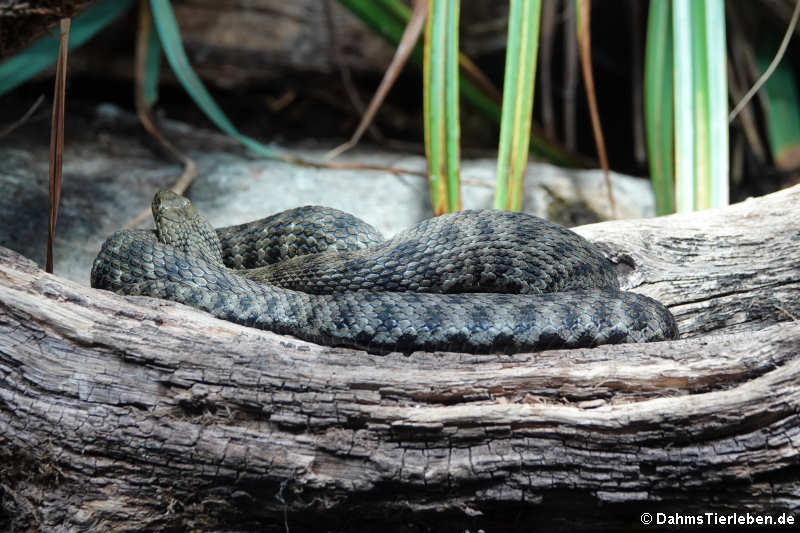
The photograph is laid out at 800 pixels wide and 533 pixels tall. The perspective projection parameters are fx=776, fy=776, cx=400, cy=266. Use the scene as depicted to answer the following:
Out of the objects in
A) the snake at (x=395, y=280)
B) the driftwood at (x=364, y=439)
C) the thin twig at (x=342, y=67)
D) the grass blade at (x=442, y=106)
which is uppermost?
the thin twig at (x=342, y=67)

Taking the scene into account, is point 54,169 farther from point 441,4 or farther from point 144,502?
point 441,4

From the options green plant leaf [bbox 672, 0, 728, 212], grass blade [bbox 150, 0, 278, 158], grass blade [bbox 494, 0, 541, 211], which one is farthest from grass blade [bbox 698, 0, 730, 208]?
grass blade [bbox 150, 0, 278, 158]

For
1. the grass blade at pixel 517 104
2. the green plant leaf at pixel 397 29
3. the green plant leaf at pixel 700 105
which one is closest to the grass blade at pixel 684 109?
the green plant leaf at pixel 700 105

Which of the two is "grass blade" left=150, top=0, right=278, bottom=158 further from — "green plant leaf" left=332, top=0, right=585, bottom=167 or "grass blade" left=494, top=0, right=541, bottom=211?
"grass blade" left=494, top=0, right=541, bottom=211

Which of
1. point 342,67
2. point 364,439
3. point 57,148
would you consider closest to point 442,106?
point 57,148

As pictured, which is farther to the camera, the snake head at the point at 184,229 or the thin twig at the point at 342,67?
the thin twig at the point at 342,67

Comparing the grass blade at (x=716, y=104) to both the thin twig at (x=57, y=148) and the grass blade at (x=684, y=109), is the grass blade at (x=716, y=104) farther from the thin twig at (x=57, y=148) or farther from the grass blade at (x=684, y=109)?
the thin twig at (x=57, y=148)
